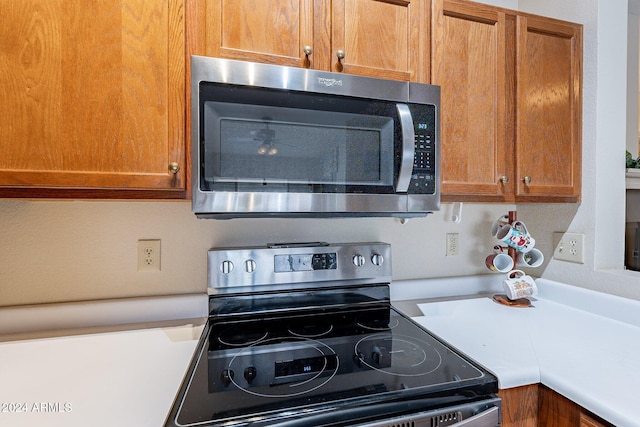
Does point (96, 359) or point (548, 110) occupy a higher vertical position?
point (548, 110)

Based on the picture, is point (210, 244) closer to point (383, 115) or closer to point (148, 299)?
point (148, 299)

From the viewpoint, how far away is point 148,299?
3.94 feet

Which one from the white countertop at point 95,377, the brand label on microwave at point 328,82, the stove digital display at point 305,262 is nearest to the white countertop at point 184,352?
the white countertop at point 95,377

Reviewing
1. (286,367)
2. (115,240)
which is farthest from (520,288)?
(115,240)

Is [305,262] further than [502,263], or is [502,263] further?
[502,263]

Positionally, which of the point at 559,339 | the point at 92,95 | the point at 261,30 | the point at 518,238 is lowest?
the point at 559,339

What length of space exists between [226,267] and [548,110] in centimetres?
137

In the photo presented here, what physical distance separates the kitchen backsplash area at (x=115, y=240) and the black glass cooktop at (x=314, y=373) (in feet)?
0.93

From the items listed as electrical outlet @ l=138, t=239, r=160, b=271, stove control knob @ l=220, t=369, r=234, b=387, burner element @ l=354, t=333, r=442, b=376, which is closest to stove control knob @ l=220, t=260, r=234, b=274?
electrical outlet @ l=138, t=239, r=160, b=271

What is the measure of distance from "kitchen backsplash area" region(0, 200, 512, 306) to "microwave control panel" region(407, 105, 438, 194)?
1.33 ft

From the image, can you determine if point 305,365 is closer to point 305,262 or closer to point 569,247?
point 305,262

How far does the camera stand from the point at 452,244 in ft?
5.14

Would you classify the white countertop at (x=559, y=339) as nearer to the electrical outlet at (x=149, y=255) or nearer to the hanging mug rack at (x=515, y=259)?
the hanging mug rack at (x=515, y=259)

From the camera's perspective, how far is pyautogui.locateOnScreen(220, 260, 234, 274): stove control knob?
118 cm
